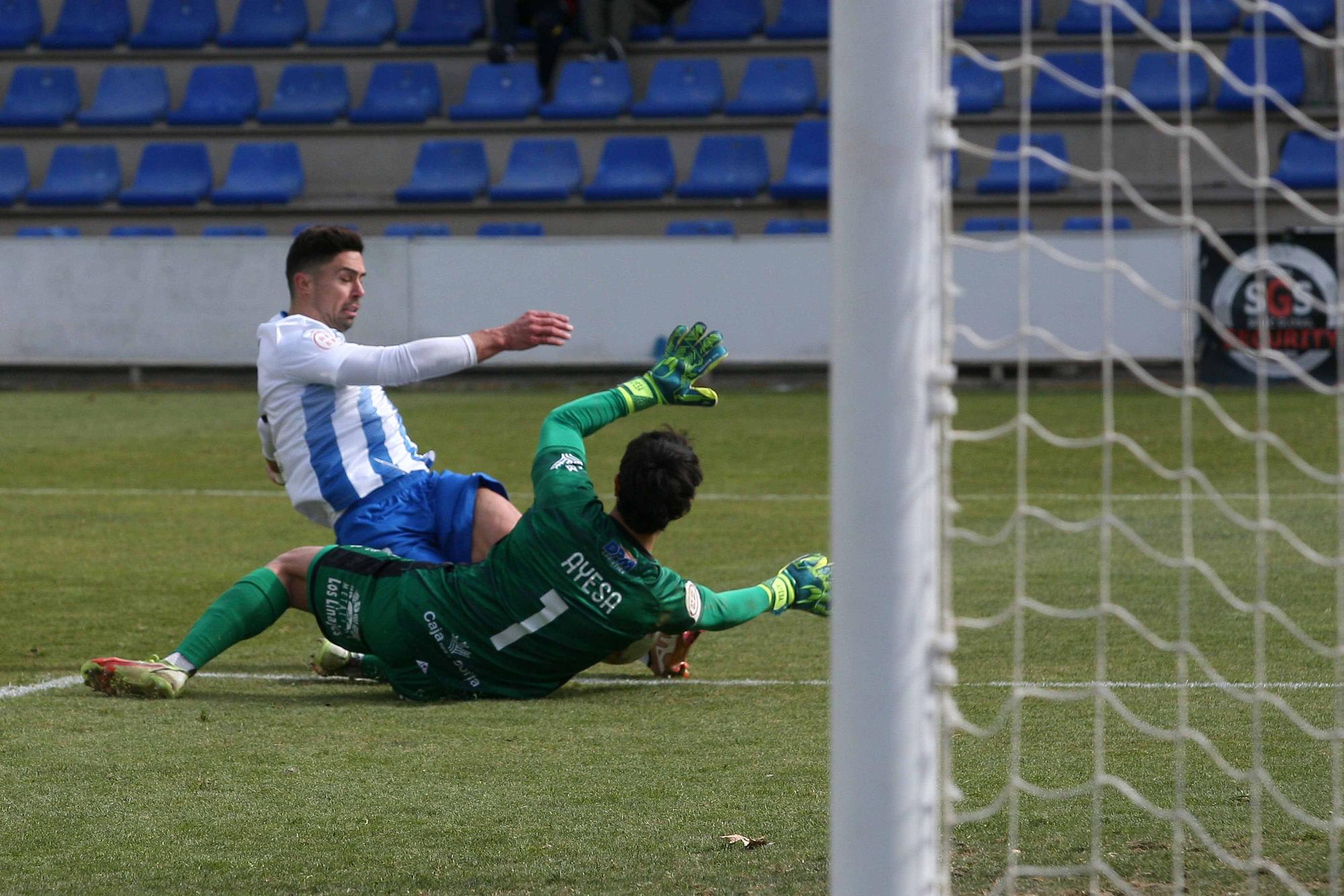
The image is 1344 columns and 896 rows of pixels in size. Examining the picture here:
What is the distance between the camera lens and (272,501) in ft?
30.7

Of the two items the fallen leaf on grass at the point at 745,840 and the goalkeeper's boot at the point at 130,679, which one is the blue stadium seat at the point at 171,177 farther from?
the fallen leaf on grass at the point at 745,840

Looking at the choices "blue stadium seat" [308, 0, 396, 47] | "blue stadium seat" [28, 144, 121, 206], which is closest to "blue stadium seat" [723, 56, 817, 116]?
"blue stadium seat" [308, 0, 396, 47]

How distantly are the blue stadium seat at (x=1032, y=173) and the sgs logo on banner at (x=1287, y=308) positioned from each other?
3.16 metres

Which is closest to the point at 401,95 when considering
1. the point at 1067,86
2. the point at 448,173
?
the point at 448,173

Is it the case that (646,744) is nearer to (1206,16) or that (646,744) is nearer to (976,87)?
(976,87)

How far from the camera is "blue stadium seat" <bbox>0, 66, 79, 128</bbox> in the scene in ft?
66.4

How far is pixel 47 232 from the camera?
729 inches

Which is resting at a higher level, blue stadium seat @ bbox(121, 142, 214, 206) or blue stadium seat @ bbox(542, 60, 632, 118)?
blue stadium seat @ bbox(542, 60, 632, 118)

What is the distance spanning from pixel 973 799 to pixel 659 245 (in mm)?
13201

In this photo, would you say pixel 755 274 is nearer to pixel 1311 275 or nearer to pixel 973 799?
pixel 1311 275

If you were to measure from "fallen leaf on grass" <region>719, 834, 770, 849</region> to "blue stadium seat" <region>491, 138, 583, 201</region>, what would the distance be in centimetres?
1597

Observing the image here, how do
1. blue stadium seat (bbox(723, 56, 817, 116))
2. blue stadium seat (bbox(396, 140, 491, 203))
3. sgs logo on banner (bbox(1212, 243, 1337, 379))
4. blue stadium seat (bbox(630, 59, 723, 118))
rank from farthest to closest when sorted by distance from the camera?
blue stadium seat (bbox(630, 59, 723, 118)) < blue stadium seat (bbox(723, 56, 817, 116)) < blue stadium seat (bbox(396, 140, 491, 203)) < sgs logo on banner (bbox(1212, 243, 1337, 379))

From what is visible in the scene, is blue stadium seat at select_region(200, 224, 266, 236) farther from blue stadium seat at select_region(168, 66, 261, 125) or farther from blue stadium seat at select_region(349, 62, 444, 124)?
blue stadium seat at select_region(349, 62, 444, 124)

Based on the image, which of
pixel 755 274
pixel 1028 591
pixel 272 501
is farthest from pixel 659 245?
pixel 1028 591
